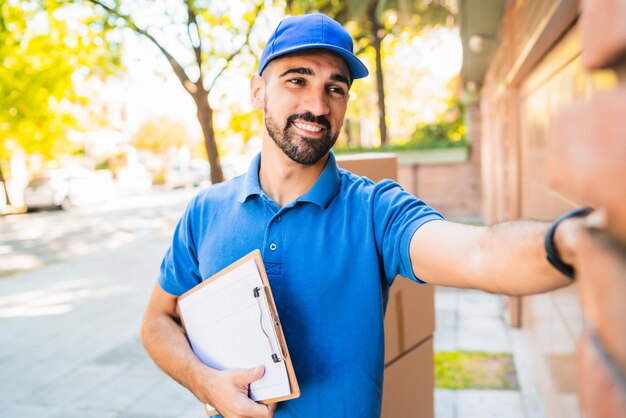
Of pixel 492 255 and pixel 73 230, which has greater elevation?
pixel 492 255

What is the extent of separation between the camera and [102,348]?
5508 millimetres

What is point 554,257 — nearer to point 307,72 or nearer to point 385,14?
point 307,72

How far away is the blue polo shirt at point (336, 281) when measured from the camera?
143 centimetres

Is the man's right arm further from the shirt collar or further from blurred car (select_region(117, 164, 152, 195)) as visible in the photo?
blurred car (select_region(117, 164, 152, 195))

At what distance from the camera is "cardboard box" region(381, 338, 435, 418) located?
240cm

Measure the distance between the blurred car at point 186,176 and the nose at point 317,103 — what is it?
30.7 m

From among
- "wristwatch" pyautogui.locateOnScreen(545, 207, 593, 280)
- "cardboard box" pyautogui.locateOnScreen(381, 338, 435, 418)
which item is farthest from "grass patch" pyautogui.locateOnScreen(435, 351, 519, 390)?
"wristwatch" pyautogui.locateOnScreen(545, 207, 593, 280)

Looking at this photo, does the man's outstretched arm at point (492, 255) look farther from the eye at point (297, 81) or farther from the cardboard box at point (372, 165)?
the cardboard box at point (372, 165)

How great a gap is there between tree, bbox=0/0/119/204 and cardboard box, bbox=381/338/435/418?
340 inches

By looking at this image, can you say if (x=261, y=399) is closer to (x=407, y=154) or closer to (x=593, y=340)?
(x=593, y=340)

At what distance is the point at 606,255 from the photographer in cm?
46

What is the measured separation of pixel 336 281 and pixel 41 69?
17578 mm

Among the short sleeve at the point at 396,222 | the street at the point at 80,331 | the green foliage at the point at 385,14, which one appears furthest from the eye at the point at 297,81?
the green foliage at the point at 385,14

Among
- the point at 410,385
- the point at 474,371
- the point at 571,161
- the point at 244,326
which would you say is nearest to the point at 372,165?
the point at 410,385
